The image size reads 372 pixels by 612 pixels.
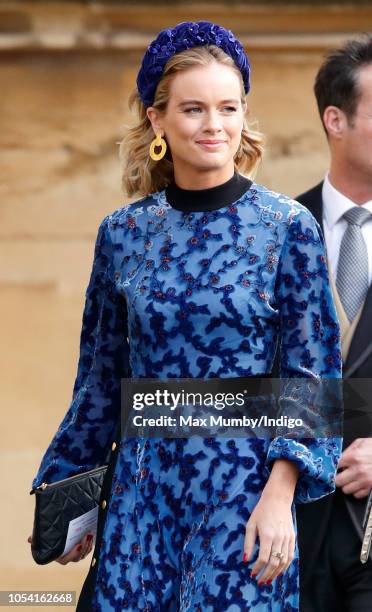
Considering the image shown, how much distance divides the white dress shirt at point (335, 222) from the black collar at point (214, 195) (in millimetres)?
815

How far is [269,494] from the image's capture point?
3.61 meters

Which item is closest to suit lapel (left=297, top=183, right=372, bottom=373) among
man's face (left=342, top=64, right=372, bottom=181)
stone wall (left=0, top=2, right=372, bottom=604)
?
man's face (left=342, top=64, right=372, bottom=181)

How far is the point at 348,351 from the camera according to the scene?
14.7ft

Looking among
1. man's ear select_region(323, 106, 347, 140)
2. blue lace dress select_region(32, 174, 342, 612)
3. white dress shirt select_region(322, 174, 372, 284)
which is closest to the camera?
blue lace dress select_region(32, 174, 342, 612)

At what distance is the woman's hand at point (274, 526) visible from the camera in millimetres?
3555

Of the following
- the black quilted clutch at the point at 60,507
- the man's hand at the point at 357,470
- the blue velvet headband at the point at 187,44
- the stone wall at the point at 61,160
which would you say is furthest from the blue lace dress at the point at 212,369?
the stone wall at the point at 61,160

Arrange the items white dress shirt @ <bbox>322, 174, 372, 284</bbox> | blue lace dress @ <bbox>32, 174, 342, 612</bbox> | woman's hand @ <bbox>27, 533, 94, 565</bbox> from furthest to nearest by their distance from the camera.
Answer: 1. white dress shirt @ <bbox>322, 174, 372, 284</bbox>
2. woman's hand @ <bbox>27, 533, 94, 565</bbox>
3. blue lace dress @ <bbox>32, 174, 342, 612</bbox>

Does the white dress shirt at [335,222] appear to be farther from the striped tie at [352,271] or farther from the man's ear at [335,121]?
the man's ear at [335,121]

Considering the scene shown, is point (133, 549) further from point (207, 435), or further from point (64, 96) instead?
point (64, 96)

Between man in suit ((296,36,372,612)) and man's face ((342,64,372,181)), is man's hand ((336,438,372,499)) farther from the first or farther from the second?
man's face ((342,64,372,181))

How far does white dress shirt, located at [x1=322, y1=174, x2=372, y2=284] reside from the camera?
15.3ft

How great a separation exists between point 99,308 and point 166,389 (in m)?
0.32

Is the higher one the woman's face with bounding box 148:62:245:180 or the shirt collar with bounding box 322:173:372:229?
the shirt collar with bounding box 322:173:372:229

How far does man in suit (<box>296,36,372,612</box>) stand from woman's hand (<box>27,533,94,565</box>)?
1.93ft
